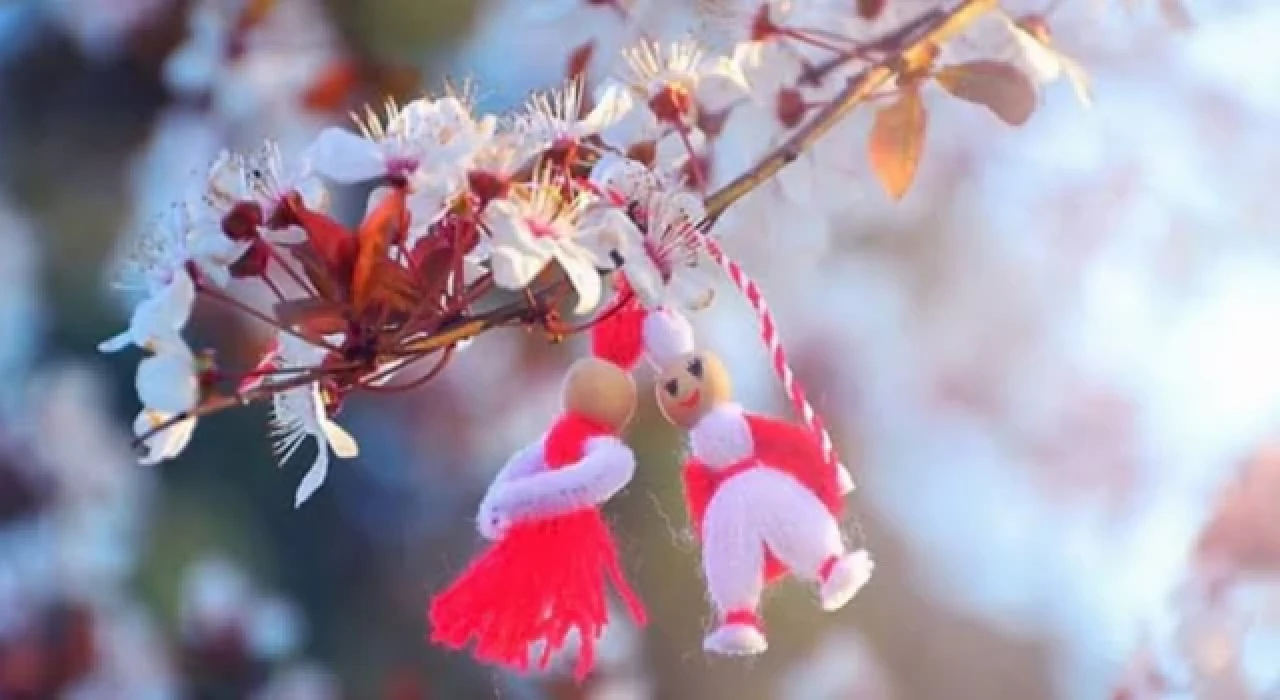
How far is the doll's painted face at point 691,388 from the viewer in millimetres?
537

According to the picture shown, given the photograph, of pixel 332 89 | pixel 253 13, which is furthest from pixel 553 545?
pixel 332 89

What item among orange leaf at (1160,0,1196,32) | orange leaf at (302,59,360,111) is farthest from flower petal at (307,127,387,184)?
orange leaf at (302,59,360,111)

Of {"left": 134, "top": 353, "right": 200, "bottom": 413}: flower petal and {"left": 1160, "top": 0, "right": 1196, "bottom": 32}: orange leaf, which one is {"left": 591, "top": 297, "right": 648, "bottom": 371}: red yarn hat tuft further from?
{"left": 1160, "top": 0, "right": 1196, "bottom": 32}: orange leaf

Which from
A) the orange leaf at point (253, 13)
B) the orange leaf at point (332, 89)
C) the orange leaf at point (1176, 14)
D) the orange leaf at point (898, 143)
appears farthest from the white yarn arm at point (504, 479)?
the orange leaf at point (332, 89)

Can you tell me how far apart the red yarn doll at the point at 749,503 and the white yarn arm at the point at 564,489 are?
29mm

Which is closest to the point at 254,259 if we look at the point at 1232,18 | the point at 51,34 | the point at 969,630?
the point at 1232,18

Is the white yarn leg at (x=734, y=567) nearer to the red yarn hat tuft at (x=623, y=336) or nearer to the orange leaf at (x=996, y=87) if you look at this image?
the red yarn hat tuft at (x=623, y=336)

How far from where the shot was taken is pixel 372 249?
19.6 inches

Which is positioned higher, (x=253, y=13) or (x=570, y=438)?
(x=253, y=13)

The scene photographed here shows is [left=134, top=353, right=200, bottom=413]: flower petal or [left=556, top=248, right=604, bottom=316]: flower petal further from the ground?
[left=134, top=353, right=200, bottom=413]: flower petal

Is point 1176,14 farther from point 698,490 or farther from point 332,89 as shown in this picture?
point 332,89

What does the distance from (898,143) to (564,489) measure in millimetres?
197

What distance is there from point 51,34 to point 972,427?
1039 mm

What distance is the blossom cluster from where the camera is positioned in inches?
19.2
